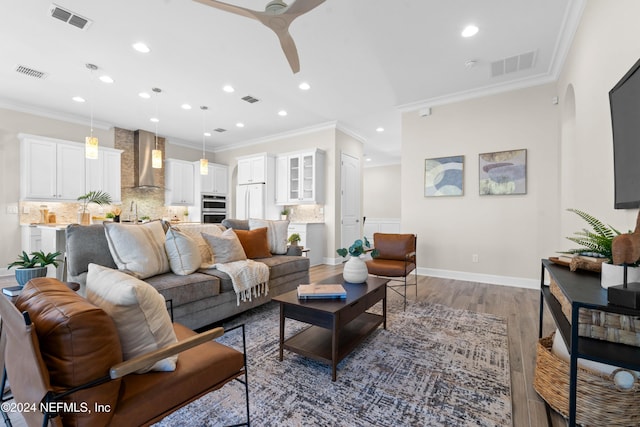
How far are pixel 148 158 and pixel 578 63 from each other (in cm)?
762

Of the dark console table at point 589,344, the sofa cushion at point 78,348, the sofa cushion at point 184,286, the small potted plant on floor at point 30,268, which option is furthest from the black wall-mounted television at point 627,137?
the small potted plant on floor at point 30,268

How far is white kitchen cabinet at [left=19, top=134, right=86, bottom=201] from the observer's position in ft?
16.1

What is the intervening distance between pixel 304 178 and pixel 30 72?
445cm

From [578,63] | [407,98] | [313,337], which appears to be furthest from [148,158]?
[578,63]

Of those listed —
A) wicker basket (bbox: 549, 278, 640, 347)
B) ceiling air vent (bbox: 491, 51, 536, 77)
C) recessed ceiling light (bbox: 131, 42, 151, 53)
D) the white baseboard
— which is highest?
ceiling air vent (bbox: 491, 51, 536, 77)

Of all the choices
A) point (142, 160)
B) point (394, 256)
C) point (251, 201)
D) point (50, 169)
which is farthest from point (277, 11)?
point (142, 160)

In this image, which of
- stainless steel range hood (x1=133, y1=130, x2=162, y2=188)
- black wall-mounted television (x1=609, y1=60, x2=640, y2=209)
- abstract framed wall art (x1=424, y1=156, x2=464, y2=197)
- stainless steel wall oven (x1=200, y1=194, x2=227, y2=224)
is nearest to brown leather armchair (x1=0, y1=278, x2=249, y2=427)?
black wall-mounted television (x1=609, y1=60, x2=640, y2=209)

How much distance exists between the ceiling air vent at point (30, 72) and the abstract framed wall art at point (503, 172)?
21.3 feet

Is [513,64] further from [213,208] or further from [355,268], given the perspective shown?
[213,208]

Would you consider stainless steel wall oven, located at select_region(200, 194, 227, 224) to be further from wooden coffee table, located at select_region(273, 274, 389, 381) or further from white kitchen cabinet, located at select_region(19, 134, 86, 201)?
wooden coffee table, located at select_region(273, 274, 389, 381)

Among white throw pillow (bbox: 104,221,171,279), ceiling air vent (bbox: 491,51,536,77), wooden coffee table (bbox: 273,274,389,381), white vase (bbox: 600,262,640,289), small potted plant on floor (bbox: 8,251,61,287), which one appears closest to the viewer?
white vase (bbox: 600,262,640,289)

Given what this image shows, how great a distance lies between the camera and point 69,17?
2.81 m

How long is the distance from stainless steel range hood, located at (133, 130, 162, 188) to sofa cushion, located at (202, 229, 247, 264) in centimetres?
466

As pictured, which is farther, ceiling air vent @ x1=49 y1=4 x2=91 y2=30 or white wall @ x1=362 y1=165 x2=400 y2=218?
white wall @ x1=362 y1=165 x2=400 y2=218
